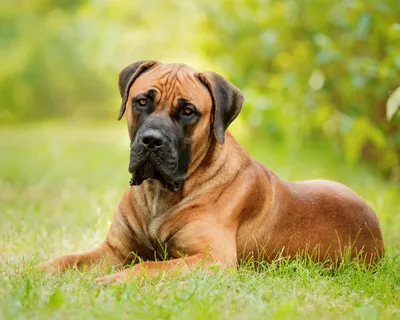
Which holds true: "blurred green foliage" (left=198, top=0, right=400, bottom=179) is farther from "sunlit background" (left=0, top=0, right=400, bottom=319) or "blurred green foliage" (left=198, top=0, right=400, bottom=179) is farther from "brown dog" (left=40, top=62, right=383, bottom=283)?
"brown dog" (left=40, top=62, right=383, bottom=283)

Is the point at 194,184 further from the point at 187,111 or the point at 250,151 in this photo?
the point at 250,151

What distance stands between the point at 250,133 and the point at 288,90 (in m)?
4.86

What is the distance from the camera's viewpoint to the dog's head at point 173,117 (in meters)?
4.06

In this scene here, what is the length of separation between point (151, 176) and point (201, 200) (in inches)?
13.5

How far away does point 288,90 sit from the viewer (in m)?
8.23

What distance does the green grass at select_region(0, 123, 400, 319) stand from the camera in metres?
3.18

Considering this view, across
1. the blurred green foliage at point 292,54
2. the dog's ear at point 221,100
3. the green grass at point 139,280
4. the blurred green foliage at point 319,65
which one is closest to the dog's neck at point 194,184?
the dog's ear at point 221,100

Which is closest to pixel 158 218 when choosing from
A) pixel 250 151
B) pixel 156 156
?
pixel 156 156

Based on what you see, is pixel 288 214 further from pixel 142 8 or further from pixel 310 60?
pixel 142 8

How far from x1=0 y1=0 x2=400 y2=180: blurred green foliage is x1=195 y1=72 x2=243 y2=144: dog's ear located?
4.33 feet

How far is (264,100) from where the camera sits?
304 inches

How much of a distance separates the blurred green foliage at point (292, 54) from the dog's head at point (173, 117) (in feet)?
4.77

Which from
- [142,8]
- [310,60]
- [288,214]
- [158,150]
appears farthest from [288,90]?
[142,8]

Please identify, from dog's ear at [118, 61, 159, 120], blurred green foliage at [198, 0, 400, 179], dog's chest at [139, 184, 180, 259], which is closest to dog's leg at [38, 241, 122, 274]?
dog's chest at [139, 184, 180, 259]
